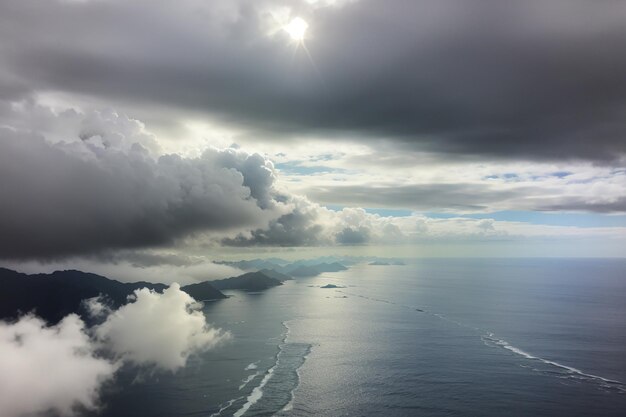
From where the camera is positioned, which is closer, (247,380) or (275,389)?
(275,389)

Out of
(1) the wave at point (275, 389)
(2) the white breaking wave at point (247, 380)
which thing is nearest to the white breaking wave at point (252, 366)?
(1) the wave at point (275, 389)

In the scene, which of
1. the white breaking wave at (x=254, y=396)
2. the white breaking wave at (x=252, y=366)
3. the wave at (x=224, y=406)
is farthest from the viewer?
the white breaking wave at (x=252, y=366)

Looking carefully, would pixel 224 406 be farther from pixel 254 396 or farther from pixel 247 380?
pixel 247 380

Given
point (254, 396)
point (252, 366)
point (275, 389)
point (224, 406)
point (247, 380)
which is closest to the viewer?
point (224, 406)

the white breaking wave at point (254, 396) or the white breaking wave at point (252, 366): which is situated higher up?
the white breaking wave at point (254, 396)

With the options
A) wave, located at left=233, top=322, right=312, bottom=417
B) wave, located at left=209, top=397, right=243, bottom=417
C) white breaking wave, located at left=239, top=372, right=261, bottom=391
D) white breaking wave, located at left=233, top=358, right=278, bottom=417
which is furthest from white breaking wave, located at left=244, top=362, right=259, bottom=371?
wave, located at left=209, top=397, right=243, bottom=417

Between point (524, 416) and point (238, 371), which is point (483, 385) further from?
point (238, 371)

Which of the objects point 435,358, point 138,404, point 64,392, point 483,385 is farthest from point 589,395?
point 64,392

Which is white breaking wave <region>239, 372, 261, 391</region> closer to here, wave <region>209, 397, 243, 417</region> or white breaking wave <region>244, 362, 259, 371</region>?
white breaking wave <region>244, 362, 259, 371</region>

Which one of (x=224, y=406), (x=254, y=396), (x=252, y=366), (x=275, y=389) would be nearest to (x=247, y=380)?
(x=275, y=389)

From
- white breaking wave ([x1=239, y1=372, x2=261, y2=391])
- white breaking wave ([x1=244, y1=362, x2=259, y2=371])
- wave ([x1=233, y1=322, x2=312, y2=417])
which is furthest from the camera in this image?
white breaking wave ([x1=244, y1=362, x2=259, y2=371])

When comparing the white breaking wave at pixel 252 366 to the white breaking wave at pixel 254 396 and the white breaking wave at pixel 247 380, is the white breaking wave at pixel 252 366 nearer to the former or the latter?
the white breaking wave at pixel 247 380
